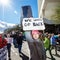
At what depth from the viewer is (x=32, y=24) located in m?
6.68

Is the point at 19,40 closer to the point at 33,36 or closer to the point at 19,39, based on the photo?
the point at 19,39

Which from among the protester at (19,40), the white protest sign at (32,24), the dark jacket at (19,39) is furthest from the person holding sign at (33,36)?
the dark jacket at (19,39)

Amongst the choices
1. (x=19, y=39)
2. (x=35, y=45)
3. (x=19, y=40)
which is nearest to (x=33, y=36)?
(x=35, y=45)

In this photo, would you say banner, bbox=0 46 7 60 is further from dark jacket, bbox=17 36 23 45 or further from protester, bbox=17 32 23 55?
dark jacket, bbox=17 36 23 45

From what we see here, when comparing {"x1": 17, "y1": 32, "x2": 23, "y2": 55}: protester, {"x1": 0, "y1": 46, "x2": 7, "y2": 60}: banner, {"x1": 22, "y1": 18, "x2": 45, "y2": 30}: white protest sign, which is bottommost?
{"x1": 0, "y1": 46, "x2": 7, "y2": 60}: banner

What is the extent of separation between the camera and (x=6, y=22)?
7641mm

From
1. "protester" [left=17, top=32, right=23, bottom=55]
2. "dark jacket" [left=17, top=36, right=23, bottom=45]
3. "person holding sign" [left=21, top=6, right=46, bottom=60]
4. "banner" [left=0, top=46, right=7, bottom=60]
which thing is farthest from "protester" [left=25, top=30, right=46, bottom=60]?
"dark jacket" [left=17, top=36, right=23, bottom=45]

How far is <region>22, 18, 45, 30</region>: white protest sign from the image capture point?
6625mm

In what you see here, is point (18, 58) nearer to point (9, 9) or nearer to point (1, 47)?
point (9, 9)

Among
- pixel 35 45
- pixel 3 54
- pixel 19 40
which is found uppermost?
pixel 19 40

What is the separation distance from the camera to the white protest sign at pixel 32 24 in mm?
6625

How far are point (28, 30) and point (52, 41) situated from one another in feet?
12.2

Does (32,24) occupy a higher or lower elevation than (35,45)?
higher

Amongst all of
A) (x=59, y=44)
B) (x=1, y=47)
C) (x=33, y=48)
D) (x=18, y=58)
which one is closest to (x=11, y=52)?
(x=18, y=58)
